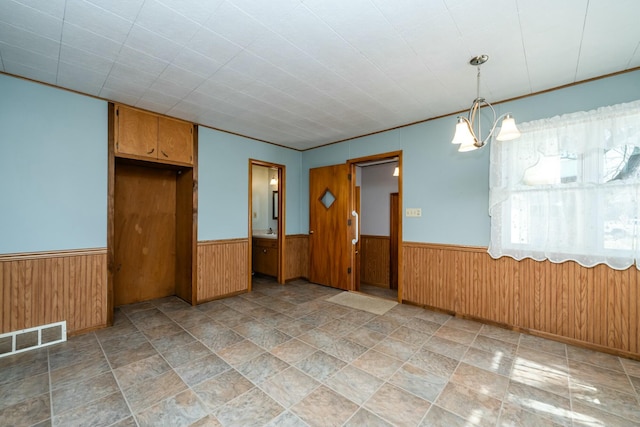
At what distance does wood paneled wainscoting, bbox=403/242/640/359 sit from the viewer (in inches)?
94.5

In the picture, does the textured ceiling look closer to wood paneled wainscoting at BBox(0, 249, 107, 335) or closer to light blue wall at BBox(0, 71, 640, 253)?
light blue wall at BBox(0, 71, 640, 253)

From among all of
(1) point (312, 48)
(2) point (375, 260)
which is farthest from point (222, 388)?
(2) point (375, 260)

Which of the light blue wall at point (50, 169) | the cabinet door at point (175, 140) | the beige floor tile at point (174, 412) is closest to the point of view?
the beige floor tile at point (174, 412)

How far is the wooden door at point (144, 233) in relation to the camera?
3.71 m

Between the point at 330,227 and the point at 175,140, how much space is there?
2815mm

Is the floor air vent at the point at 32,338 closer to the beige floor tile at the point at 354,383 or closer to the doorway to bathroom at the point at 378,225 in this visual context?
the beige floor tile at the point at 354,383

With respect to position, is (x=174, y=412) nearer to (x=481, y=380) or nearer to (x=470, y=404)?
(x=470, y=404)

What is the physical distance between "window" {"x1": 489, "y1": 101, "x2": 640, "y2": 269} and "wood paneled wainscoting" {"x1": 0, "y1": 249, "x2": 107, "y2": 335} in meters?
4.61

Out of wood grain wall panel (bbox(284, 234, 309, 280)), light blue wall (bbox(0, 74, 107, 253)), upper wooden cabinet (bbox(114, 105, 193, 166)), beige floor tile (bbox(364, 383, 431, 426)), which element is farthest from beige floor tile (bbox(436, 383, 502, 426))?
upper wooden cabinet (bbox(114, 105, 193, 166))

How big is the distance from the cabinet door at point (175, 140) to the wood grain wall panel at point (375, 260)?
3821 millimetres

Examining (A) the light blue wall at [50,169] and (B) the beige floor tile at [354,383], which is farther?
(A) the light blue wall at [50,169]

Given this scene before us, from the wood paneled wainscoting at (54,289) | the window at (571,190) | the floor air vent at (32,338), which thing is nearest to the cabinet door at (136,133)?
the wood paneled wainscoting at (54,289)

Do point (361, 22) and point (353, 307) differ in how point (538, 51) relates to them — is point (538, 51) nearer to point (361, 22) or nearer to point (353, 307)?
point (361, 22)

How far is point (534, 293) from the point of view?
2812mm
